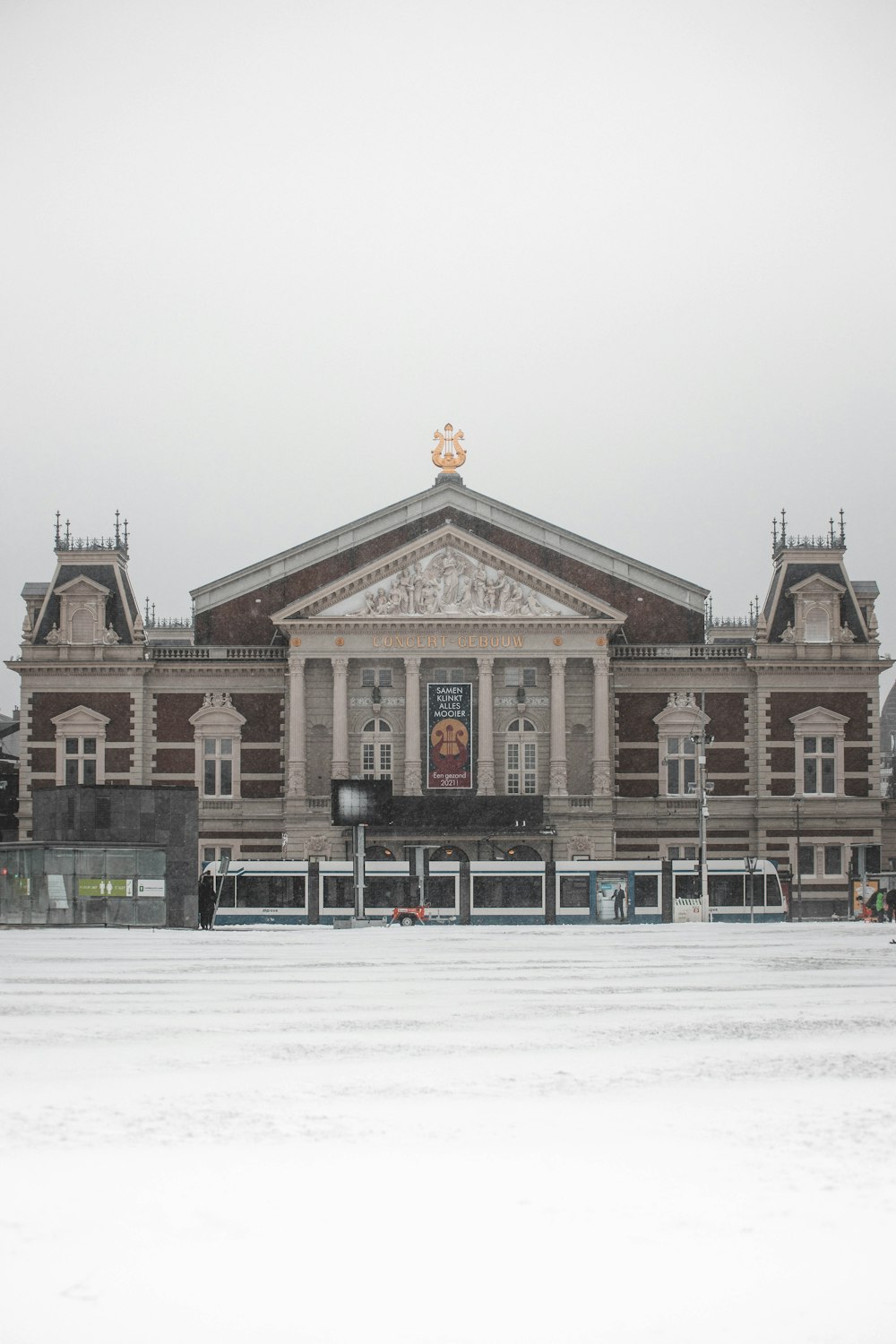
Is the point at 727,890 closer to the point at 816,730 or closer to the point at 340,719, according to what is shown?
the point at 816,730

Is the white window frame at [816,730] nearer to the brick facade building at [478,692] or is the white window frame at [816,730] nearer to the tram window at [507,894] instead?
the brick facade building at [478,692]

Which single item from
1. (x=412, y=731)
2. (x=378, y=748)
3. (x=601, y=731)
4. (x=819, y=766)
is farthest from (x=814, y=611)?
(x=378, y=748)

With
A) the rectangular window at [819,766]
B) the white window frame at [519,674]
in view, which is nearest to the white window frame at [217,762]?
the white window frame at [519,674]

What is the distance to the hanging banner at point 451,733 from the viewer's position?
7175 cm

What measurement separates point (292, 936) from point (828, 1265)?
4070cm

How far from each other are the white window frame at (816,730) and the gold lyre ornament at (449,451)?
1973 cm

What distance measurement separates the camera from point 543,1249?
850 centimetres

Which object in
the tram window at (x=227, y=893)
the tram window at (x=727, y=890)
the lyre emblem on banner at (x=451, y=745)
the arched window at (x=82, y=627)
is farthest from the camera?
the arched window at (x=82, y=627)

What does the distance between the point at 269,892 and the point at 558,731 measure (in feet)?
51.7

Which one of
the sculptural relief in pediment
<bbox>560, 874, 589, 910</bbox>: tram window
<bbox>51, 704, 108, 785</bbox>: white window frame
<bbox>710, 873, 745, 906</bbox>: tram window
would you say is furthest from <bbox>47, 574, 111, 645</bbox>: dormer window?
<bbox>710, 873, 745, 906</bbox>: tram window

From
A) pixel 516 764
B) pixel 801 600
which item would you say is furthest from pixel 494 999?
pixel 801 600

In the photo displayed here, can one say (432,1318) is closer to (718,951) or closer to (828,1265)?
(828,1265)

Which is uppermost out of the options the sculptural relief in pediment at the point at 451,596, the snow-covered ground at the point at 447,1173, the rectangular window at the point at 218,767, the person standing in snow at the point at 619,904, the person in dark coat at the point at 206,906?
the sculptural relief in pediment at the point at 451,596

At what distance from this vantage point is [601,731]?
71812 millimetres
